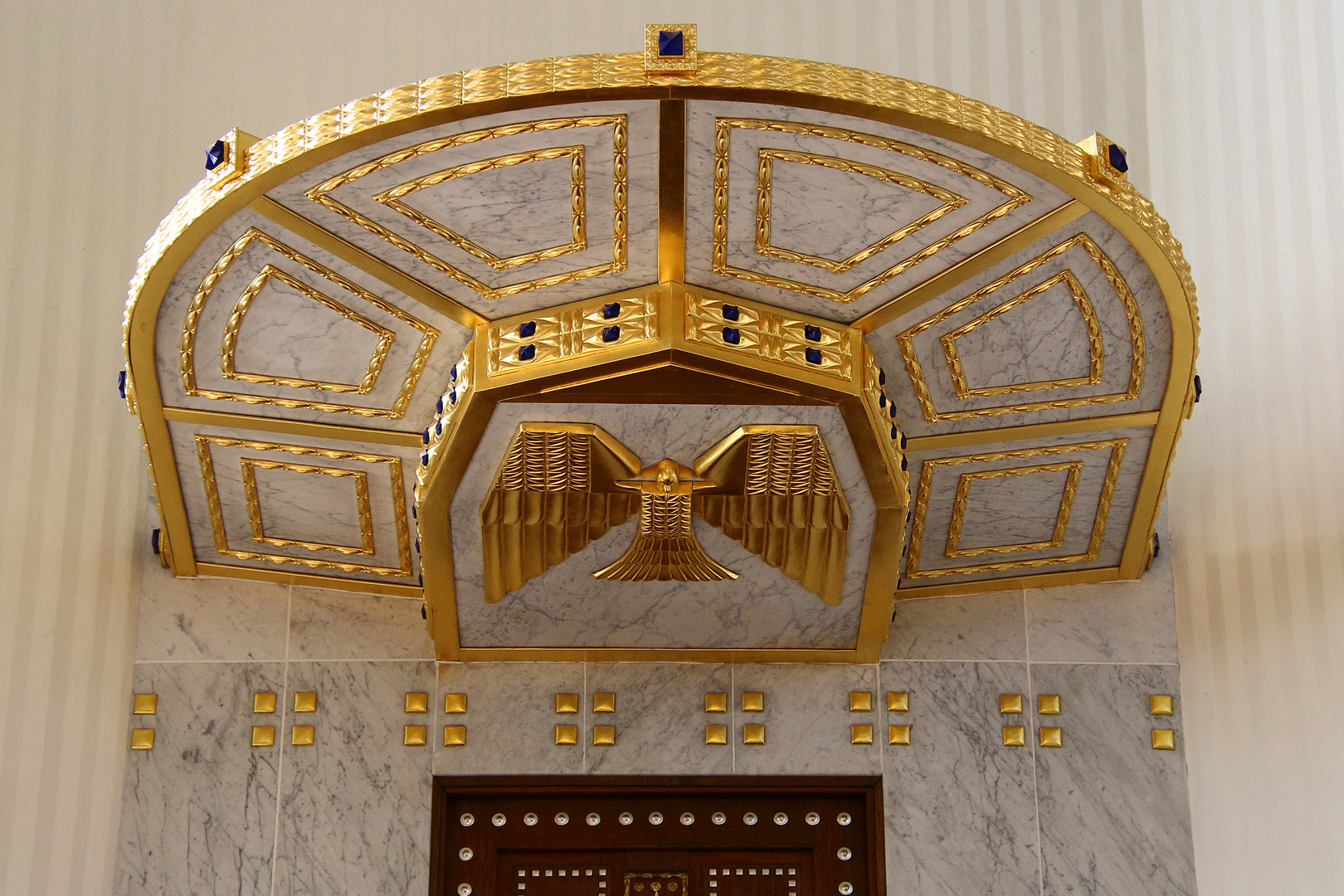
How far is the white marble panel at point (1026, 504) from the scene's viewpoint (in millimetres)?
4793

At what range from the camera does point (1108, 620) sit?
533cm

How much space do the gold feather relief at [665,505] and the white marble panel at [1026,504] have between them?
50cm

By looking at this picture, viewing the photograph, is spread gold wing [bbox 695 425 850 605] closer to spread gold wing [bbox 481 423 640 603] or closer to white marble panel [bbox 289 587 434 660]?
spread gold wing [bbox 481 423 640 603]

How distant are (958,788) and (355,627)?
227 centimetres

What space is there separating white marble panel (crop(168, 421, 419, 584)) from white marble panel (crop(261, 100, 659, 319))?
916 millimetres

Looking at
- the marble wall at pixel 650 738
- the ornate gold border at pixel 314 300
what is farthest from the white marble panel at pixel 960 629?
the ornate gold border at pixel 314 300

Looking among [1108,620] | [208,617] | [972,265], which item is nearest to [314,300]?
[208,617]

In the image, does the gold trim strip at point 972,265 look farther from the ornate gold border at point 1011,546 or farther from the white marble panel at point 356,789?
the white marble panel at point 356,789

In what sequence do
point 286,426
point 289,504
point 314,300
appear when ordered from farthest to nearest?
point 289,504
point 286,426
point 314,300

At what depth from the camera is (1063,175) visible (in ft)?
12.1

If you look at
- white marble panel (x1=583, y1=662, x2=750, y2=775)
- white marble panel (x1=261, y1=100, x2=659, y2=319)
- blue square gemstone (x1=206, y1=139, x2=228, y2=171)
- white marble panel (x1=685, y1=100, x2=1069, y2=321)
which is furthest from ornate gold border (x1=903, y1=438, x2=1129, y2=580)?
blue square gemstone (x1=206, y1=139, x2=228, y2=171)

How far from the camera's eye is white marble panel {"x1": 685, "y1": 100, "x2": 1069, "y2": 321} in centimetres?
364

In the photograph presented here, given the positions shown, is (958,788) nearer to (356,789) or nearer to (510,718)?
(510,718)

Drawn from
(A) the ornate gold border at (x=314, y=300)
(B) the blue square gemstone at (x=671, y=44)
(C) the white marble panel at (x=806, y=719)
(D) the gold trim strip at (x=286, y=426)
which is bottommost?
(C) the white marble panel at (x=806, y=719)
